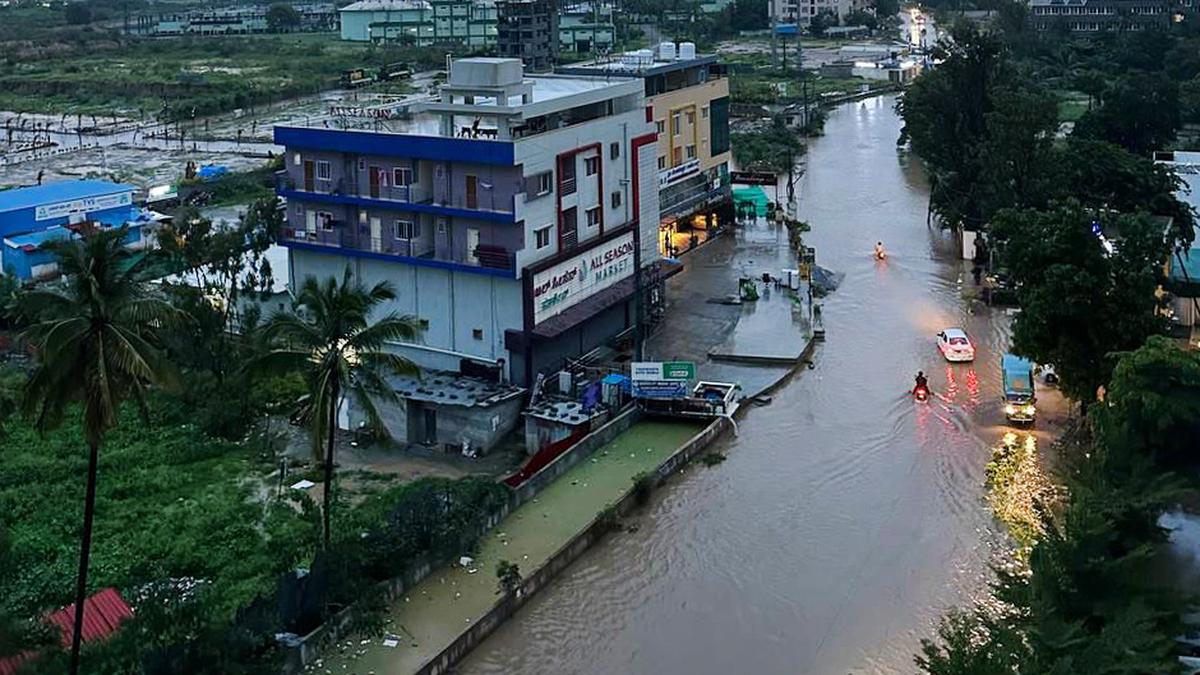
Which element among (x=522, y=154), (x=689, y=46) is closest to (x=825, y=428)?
(x=522, y=154)

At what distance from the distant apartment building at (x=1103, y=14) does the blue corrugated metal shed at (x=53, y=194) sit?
52.4 m

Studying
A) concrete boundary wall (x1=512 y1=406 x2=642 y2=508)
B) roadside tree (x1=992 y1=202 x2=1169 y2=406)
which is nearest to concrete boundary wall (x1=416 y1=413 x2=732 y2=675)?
concrete boundary wall (x1=512 y1=406 x2=642 y2=508)

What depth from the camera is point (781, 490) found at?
15047 millimetres

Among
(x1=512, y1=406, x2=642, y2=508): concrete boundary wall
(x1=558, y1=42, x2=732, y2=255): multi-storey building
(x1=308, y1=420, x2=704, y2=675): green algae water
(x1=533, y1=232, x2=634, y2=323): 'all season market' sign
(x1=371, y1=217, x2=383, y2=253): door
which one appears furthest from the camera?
(x1=558, y1=42, x2=732, y2=255): multi-storey building

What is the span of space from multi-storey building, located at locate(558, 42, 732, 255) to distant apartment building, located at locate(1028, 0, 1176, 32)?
145ft

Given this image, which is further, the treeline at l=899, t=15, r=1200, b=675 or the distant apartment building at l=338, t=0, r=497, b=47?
the distant apartment building at l=338, t=0, r=497, b=47

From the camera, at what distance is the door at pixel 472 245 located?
Result: 17.3m

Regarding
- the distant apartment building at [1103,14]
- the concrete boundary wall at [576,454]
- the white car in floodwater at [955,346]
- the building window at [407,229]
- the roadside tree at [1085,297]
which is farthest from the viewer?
the distant apartment building at [1103,14]

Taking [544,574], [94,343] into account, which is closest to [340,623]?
[544,574]

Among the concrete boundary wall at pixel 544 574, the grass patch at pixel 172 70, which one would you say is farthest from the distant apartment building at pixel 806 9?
the concrete boundary wall at pixel 544 574

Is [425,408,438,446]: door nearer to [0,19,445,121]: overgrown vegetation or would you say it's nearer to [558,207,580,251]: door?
[558,207,580,251]: door

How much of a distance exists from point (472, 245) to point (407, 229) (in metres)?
1.03

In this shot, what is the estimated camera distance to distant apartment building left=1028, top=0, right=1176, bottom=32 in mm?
67250

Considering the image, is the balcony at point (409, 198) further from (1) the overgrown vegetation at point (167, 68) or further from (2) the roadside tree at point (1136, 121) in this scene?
(1) the overgrown vegetation at point (167, 68)
